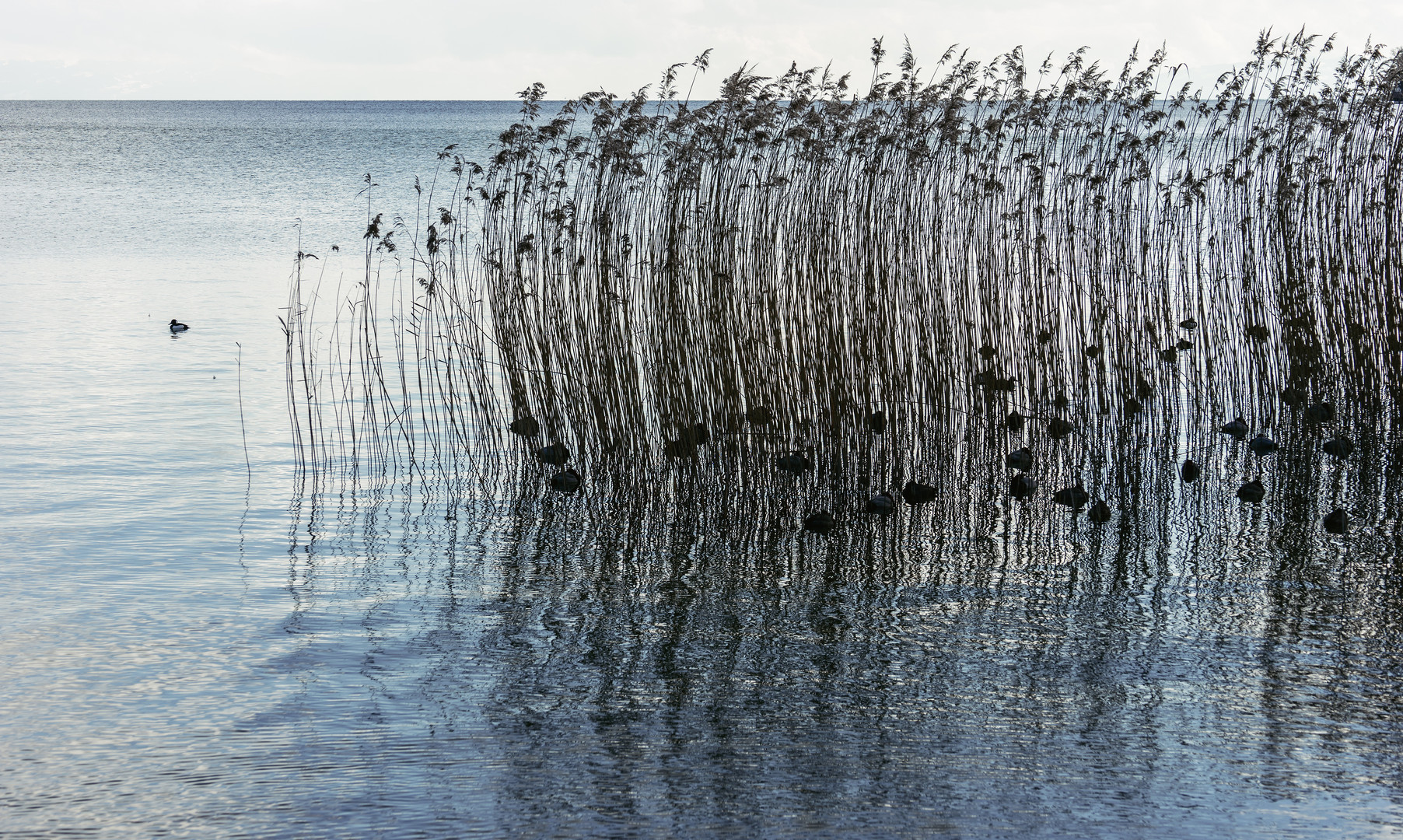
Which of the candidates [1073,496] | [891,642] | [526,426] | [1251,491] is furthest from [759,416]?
[1251,491]

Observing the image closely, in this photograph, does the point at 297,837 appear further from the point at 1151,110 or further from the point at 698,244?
the point at 1151,110

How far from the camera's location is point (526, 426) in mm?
4426

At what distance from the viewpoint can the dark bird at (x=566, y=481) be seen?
420 centimetres

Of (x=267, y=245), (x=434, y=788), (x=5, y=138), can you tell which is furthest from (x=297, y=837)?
(x=5, y=138)

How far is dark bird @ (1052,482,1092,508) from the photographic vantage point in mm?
3912

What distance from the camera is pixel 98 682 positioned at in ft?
9.00

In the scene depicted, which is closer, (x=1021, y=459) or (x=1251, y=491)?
(x=1251, y=491)

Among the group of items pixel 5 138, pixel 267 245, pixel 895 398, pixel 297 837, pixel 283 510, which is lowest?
pixel 297 837

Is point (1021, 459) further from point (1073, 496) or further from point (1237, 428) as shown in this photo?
point (1237, 428)

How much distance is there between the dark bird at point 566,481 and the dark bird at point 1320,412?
2942 millimetres

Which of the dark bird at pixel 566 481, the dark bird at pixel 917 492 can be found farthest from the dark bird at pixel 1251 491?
the dark bird at pixel 566 481

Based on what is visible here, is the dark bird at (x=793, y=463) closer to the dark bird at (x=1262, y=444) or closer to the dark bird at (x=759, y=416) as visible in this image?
the dark bird at (x=759, y=416)

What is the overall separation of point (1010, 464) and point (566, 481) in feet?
5.48

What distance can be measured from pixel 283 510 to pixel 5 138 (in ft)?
159
